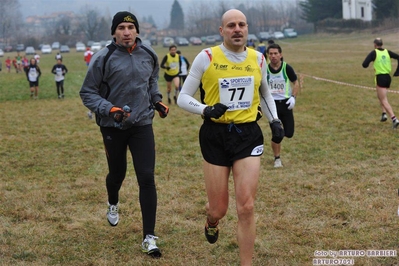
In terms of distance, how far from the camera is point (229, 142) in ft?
15.9

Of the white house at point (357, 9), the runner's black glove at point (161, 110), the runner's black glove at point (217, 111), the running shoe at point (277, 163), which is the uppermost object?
the white house at point (357, 9)

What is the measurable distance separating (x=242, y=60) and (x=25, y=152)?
25.7 feet

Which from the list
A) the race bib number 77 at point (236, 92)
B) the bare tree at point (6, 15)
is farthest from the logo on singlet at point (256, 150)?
the bare tree at point (6, 15)

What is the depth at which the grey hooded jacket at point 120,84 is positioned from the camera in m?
5.32

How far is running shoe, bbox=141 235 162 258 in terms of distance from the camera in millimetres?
5453

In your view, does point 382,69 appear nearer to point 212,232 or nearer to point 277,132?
point 277,132

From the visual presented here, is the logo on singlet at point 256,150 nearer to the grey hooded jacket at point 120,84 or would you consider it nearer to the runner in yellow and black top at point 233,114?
the runner in yellow and black top at point 233,114

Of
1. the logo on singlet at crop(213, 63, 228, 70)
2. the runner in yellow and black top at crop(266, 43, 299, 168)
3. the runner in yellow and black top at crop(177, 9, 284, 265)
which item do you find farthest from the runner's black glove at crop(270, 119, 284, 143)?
the runner in yellow and black top at crop(266, 43, 299, 168)

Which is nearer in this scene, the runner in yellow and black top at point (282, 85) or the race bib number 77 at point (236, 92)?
the race bib number 77 at point (236, 92)

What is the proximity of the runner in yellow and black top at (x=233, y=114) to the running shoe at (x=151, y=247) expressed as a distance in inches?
36.0

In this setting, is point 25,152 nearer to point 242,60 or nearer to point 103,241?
point 103,241

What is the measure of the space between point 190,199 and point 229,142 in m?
2.90

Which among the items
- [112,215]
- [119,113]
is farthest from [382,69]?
[119,113]

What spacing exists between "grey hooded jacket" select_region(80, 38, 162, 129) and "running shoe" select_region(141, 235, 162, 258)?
45.3 inches
